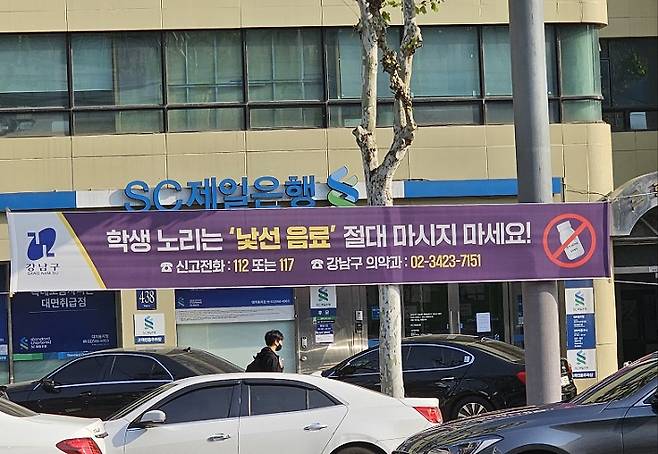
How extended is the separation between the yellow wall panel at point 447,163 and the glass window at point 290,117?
1.86 m

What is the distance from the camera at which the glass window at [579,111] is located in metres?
21.9

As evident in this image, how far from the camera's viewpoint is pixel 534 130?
40.2 feet

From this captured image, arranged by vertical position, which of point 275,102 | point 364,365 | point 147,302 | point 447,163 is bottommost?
point 364,365

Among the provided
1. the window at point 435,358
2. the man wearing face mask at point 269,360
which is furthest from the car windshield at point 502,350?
the man wearing face mask at point 269,360

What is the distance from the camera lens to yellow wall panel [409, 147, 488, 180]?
21.4 m

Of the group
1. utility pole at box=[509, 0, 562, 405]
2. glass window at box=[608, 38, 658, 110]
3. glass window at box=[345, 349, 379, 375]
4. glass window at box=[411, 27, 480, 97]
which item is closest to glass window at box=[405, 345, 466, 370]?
glass window at box=[345, 349, 379, 375]

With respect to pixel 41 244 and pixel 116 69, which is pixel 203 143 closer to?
pixel 116 69

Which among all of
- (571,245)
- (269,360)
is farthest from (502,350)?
(269,360)

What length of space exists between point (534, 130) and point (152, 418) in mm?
4901

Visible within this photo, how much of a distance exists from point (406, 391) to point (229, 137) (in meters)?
7.11

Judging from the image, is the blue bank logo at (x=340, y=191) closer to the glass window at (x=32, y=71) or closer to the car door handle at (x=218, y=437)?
the glass window at (x=32, y=71)

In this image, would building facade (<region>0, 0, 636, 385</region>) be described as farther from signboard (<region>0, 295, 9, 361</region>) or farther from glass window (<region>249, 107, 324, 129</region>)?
signboard (<region>0, 295, 9, 361</region>)

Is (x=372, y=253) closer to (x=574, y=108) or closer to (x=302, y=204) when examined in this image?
(x=302, y=204)

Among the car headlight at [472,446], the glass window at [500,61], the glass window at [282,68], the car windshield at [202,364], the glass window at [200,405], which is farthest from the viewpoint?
the glass window at [500,61]
